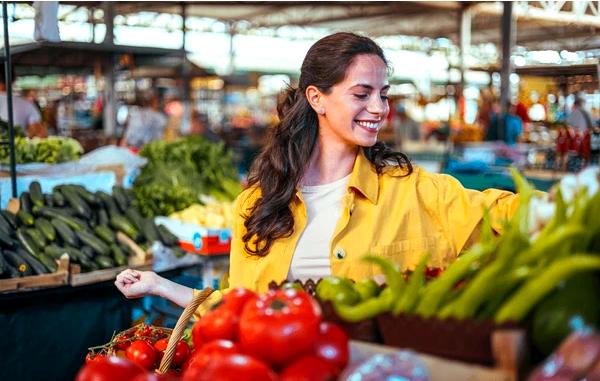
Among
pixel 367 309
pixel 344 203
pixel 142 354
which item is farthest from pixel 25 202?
pixel 367 309

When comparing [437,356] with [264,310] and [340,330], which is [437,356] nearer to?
[340,330]

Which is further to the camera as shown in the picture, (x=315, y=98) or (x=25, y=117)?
(x=25, y=117)

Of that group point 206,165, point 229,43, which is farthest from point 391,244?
point 229,43

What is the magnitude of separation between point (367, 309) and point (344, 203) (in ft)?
3.13

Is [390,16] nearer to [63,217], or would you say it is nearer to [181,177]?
[181,177]

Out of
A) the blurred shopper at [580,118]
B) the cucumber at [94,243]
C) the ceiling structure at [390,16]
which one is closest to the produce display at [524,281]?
the cucumber at [94,243]

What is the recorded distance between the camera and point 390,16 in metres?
18.6

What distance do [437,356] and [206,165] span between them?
538 cm

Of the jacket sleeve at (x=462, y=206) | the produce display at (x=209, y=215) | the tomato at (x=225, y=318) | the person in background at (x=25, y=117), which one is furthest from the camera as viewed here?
the person in background at (x=25, y=117)

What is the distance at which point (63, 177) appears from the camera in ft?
18.6

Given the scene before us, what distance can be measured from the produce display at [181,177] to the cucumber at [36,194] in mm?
731

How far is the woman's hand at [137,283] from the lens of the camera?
8.41ft

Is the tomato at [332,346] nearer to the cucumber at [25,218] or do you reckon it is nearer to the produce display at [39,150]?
the cucumber at [25,218]

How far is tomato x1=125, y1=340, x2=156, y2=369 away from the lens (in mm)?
2688
